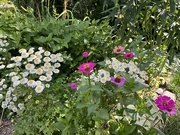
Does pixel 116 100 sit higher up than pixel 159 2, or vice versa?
pixel 159 2

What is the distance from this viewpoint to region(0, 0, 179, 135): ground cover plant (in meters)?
1.67

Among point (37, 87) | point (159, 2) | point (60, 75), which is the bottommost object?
point (60, 75)

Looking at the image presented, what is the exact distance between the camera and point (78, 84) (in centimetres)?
199

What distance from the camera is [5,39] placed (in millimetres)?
2625

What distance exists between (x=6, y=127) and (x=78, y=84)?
0.70 m

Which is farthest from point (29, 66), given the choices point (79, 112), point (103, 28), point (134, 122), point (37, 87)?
point (103, 28)

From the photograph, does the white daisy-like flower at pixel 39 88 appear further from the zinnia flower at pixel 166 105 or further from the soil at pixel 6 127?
the zinnia flower at pixel 166 105

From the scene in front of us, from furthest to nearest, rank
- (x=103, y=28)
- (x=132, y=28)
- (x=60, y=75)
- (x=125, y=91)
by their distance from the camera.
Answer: (x=103, y=28) → (x=60, y=75) → (x=132, y=28) → (x=125, y=91)

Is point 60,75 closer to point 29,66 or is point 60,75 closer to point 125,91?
point 29,66

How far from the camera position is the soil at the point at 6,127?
7.20 feet

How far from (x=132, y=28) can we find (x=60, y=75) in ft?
2.38

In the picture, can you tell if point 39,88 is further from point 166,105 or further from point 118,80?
point 166,105

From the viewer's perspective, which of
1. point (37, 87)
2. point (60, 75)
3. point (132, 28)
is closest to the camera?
point (37, 87)

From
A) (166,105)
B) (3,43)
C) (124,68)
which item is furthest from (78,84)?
(3,43)
